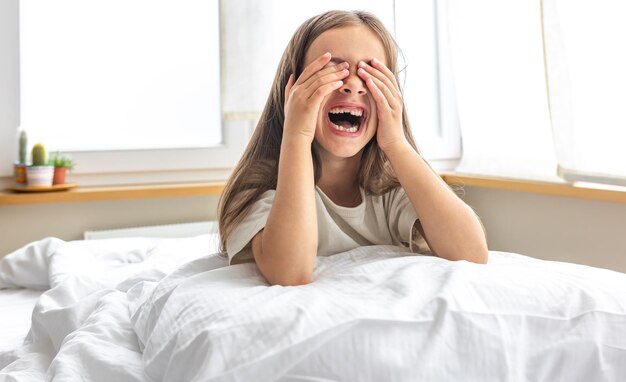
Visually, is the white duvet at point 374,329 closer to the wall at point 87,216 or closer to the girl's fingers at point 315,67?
the girl's fingers at point 315,67

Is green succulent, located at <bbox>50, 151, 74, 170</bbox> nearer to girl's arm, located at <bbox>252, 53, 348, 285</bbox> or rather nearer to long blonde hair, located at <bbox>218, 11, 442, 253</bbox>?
long blonde hair, located at <bbox>218, 11, 442, 253</bbox>

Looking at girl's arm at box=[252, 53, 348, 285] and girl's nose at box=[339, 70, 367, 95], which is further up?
girl's nose at box=[339, 70, 367, 95]

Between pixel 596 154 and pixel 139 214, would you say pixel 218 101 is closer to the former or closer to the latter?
pixel 139 214

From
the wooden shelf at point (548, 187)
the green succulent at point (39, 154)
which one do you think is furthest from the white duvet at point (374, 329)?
the green succulent at point (39, 154)

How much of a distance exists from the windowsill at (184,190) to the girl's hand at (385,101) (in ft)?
2.51

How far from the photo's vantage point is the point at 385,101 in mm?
1047

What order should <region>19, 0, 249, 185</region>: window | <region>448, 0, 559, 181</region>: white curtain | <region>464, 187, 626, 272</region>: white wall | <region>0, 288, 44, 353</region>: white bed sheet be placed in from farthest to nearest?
<region>19, 0, 249, 185</region>: window
<region>448, 0, 559, 181</region>: white curtain
<region>464, 187, 626, 272</region>: white wall
<region>0, 288, 44, 353</region>: white bed sheet

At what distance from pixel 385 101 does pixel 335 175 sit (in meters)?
0.20

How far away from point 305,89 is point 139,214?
128cm

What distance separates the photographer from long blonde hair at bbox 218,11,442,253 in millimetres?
1093

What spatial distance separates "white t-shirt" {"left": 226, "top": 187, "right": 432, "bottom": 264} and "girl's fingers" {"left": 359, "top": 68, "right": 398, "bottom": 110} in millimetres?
171

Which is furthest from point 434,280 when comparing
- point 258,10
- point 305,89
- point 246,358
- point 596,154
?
point 258,10

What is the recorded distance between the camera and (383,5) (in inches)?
91.5

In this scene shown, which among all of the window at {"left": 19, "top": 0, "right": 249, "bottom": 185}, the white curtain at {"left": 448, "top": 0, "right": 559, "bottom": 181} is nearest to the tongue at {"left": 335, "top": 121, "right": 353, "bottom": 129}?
the white curtain at {"left": 448, "top": 0, "right": 559, "bottom": 181}
